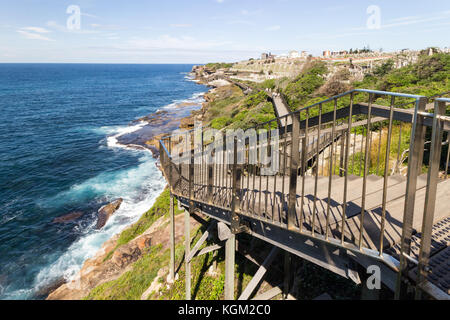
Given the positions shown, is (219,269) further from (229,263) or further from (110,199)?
(110,199)

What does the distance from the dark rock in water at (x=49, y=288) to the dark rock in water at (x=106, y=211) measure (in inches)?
180

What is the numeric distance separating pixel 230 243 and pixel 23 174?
92.7 feet

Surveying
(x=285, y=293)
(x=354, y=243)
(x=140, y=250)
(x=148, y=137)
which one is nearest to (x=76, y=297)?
(x=140, y=250)

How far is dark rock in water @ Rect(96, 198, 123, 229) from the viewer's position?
18.6 m

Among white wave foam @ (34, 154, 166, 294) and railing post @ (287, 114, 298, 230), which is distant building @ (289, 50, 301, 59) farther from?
railing post @ (287, 114, 298, 230)

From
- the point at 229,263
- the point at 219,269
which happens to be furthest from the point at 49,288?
the point at 229,263

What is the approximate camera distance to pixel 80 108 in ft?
193

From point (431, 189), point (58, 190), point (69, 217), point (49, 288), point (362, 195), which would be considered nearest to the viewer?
point (431, 189)

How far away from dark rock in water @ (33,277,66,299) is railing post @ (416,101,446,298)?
15183mm

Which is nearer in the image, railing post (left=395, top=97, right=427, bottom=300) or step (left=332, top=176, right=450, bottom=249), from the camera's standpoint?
railing post (left=395, top=97, right=427, bottom=300)

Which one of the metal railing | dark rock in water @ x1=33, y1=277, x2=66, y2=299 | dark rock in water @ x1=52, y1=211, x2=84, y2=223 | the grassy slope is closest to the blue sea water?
dark rock in water @ x1=33, y1=277, x2=66, y2=299

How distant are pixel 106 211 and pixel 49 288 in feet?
21.8

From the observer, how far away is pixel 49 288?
531 inches
